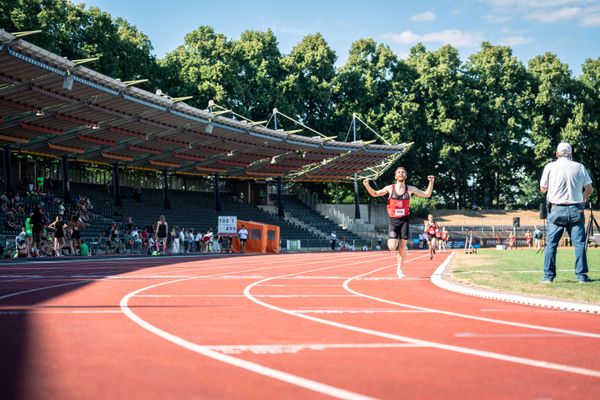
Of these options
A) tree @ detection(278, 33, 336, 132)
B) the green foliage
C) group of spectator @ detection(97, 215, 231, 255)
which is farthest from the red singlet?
tree @ detection(278, 33, 336, 132)

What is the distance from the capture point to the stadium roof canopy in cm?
3272

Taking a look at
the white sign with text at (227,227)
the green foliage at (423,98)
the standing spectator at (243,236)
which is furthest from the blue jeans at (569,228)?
the green foliage at (423,98)

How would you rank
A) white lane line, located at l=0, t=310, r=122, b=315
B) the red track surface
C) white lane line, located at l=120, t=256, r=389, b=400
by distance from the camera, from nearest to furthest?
white lane line, located at l=120, t=256, r=389, b=400 < the red track surface < white lane line, located at l=0, t=310, r=122, b=315

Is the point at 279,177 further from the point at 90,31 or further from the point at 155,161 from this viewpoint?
the point at 90,31

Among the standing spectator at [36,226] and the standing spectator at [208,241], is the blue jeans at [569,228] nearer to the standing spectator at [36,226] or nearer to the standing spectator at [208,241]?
the standing spectator at [36,226]

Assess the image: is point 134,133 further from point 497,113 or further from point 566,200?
point 497,113

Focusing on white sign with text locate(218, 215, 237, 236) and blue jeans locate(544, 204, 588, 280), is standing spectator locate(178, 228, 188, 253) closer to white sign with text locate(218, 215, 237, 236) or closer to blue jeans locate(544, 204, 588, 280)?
white sign with text locate(218, 215, 237, 236)

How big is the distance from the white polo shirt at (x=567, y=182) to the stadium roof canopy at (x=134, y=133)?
75.1 feet

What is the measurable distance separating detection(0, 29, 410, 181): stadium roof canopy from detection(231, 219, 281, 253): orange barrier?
6890 mm

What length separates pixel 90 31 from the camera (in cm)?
5653

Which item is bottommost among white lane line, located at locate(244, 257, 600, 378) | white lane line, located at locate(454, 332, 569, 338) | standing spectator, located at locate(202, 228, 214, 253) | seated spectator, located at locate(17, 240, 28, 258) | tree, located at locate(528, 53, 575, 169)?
standing spectator, located at locate(202, 228, 214, 253)

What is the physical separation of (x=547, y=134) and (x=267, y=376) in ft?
252

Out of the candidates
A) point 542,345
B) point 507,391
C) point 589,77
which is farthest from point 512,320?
point 589,77

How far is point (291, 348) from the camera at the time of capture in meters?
5.56
